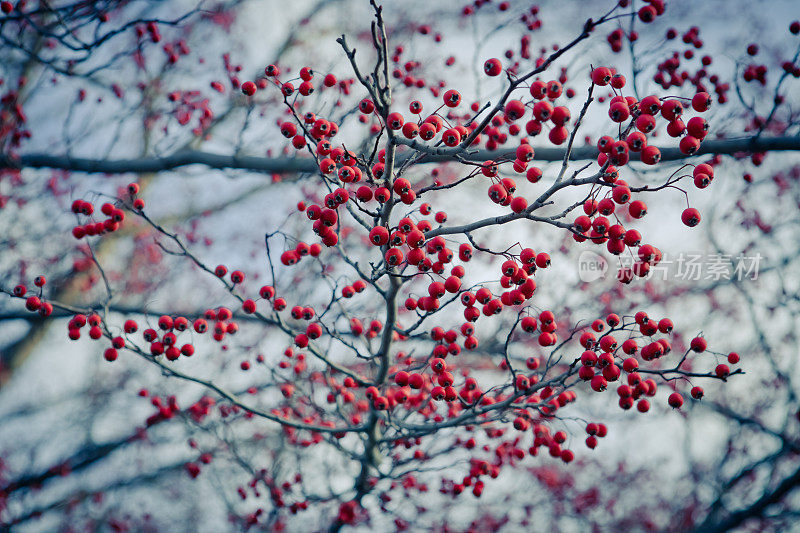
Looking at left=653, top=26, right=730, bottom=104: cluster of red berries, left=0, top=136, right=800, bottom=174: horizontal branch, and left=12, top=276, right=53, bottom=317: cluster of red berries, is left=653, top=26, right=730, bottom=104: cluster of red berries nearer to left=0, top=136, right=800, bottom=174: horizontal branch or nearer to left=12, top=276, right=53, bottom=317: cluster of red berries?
left=0, top=136, right=800, bottom=174: horizontal branch

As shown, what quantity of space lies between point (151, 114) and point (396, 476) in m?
7.57

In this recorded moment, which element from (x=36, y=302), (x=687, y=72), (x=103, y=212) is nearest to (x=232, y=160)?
(x=103, y=212)

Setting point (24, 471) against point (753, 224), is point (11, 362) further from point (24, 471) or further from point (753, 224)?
point (753, 224)

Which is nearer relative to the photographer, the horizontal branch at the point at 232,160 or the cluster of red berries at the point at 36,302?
the cluster of red berries at the point at 36,302

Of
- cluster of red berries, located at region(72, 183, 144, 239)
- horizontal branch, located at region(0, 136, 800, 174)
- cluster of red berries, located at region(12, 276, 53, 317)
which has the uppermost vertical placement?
horizontal branch, located at region(0, 136, 800, 174)

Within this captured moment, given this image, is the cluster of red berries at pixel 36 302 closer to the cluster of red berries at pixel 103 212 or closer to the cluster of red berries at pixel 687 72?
the cluster of red berries at pixel 103 212

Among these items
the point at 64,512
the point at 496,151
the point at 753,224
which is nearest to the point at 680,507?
the point at 753,224

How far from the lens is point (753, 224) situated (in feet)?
31.8

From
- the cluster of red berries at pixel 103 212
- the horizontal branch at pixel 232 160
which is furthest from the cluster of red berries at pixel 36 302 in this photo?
the horizontal branch at pixel 232 160

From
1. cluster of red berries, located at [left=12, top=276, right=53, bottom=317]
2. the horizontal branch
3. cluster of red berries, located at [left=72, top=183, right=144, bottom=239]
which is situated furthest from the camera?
the horizontal branch

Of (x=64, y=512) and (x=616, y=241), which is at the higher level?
(x=616, y=241)

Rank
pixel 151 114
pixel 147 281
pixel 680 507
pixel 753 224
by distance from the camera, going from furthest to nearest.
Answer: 1. pixel 680 507
2. pixel 147 281
3. pixel 753 224
4. pixel 151 114

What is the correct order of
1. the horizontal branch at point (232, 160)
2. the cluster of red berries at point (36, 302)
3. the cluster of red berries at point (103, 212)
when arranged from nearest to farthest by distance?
1. the cluster of red berries at point (36, 302)
2. the cluster of red berries at point (103, 212)
3. the horizontal branch at point (232, 160)

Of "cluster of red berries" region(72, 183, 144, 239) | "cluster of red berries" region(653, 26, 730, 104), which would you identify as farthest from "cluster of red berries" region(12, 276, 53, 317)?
"cluster of red berries" region(653, 26, 730, 104)
